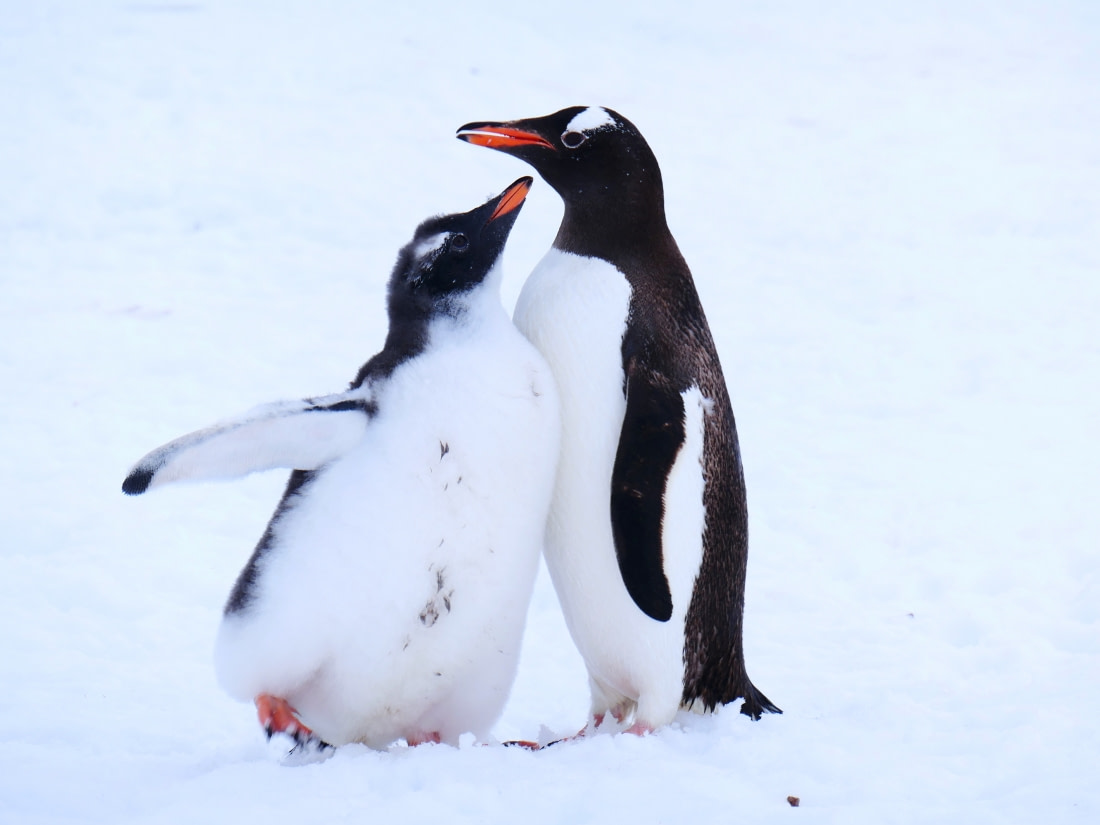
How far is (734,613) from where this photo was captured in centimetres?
251

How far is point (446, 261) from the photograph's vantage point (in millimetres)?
2295

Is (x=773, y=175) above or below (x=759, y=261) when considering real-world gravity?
above

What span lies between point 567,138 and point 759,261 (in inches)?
159

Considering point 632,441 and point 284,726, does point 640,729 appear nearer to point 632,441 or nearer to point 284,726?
point 632,441

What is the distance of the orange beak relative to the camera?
2.47 metres

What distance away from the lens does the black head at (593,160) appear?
98.2 inches

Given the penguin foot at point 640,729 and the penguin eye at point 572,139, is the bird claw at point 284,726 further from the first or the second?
the penguin eye at point 572,139

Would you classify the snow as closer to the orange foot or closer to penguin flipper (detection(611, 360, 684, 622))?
the orange foot

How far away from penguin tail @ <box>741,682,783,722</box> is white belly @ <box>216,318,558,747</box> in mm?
578

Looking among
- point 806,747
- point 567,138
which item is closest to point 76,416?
point 567,138

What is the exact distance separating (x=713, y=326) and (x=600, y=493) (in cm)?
343

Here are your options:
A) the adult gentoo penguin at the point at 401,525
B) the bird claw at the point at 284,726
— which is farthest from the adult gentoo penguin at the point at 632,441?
the bird claw at the point at 284,726

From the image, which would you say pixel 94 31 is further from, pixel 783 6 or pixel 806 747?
pixel 806 747

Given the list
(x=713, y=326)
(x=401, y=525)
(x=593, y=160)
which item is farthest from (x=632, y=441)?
(x=713, y=326)
